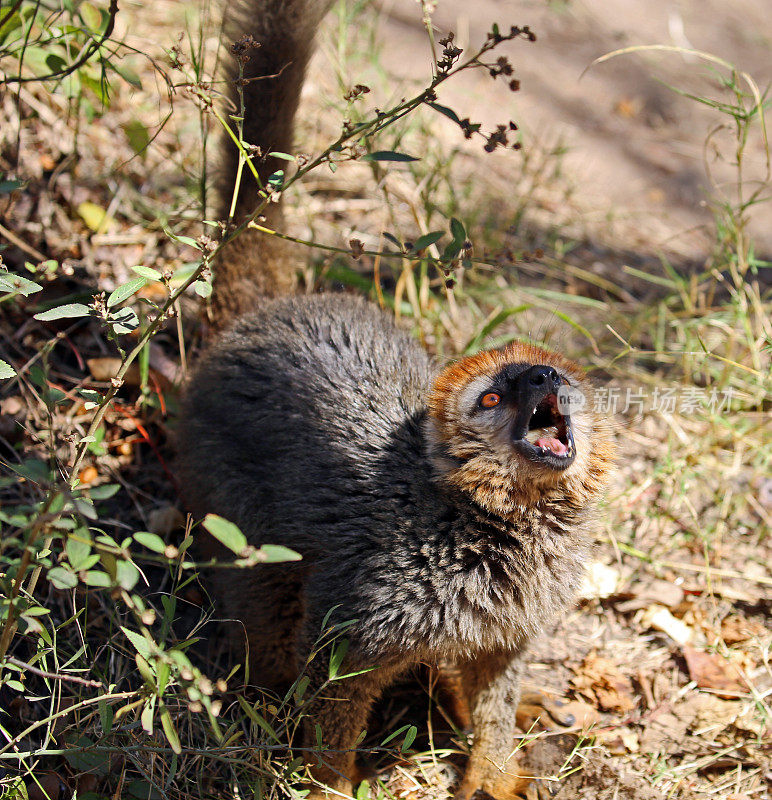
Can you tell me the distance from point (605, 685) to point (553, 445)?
52.2 inches

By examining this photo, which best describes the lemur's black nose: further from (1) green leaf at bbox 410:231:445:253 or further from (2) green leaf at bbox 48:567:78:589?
(2) green leaf at bbox 48:567:78:589

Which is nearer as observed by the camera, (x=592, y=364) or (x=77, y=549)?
(x=77, y=549)

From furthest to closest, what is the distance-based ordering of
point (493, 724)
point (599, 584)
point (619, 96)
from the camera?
point (619, 96), point (599, 584), point (493, 724)

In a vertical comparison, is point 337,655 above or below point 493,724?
above

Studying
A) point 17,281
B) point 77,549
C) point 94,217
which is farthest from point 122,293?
point 94,217

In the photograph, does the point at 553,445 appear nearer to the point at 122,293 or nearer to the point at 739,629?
the point at 122,293

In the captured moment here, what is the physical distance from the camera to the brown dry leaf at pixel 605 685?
122 inches

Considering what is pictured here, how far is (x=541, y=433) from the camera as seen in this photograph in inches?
102

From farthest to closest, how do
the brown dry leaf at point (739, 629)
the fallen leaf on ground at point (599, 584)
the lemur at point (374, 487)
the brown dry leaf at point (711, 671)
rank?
the fallen leaf on ground at point (599, 584), the brown dry leaf at point (739, 629), the brown dry leaf at point (711, 671), the lemur at point (374, 487)

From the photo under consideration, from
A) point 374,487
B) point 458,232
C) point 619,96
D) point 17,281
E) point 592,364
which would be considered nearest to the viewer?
point 17,281

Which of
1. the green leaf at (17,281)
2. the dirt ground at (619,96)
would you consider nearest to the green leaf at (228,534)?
the green leaf at (17,281)

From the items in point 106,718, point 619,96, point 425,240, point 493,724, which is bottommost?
point 493,724

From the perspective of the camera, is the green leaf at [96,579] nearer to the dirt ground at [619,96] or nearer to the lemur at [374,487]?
the lemur at [374,487]

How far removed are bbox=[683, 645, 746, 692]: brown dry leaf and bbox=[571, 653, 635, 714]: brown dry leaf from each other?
0.29m
